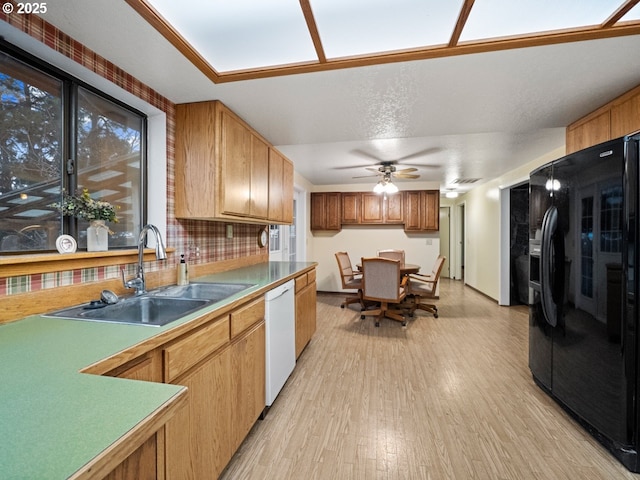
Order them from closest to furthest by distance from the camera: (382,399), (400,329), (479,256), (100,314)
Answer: (100,314) → (382,399) → (400,329) → (479,256)

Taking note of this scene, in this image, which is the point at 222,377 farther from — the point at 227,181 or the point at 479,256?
the point at 479,256

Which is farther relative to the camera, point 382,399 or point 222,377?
point 382,399

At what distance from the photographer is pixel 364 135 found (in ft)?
8.69

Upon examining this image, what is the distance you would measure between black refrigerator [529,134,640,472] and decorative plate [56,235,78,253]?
2.81 metres

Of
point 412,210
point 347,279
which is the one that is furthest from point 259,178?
point 412,210

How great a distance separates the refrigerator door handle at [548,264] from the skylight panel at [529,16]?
3.72ft

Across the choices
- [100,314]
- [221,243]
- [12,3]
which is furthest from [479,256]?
[12,3]

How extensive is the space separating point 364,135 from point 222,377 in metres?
2.27

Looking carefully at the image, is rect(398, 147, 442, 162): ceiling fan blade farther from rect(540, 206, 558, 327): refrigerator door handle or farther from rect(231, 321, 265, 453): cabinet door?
rect(231, 321, 265, 453): cabinet door

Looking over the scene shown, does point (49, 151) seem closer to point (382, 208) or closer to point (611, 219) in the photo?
point (611, 219)

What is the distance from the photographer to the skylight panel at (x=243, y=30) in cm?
122

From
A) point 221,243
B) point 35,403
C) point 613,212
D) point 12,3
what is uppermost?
point 12,3

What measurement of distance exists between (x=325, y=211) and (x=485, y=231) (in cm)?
315

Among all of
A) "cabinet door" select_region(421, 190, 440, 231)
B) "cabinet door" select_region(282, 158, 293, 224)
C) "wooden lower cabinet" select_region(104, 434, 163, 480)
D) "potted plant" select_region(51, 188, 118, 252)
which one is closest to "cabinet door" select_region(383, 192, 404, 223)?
"cabinet door" select_region(421, 190, 440, 231)
